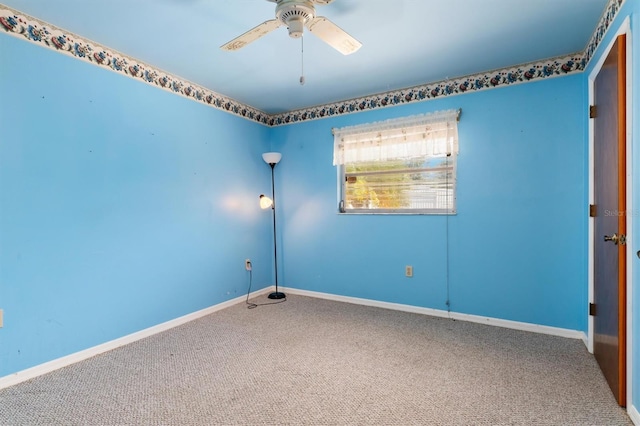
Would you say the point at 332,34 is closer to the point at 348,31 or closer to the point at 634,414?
the point at 348,31

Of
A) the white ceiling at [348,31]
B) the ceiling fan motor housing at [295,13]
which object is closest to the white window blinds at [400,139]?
the white ceiling at [348,31]

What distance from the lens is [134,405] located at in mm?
1754

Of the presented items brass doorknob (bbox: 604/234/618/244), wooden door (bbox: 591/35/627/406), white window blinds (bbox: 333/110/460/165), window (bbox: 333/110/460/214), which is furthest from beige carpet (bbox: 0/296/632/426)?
white window blinds (bbox: 333/110/460/165)

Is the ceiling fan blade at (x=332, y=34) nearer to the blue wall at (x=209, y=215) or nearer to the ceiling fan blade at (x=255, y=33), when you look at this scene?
the ceiling fan blade at (x=255, y=33)

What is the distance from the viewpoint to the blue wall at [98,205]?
1996mm

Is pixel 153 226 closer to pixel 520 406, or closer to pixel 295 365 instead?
pixel 295 365

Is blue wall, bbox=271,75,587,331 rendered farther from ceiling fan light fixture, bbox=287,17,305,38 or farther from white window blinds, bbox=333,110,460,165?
ceiling fan light fixture, bbox=287,17,305,38

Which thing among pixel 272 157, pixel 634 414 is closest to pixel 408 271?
pixel 634 414

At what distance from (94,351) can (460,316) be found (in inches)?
122

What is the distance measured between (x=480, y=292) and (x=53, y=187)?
11.6ft

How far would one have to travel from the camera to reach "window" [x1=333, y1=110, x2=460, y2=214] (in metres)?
3.09

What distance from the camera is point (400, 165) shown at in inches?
134

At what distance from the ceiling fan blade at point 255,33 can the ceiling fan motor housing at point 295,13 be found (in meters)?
0.05

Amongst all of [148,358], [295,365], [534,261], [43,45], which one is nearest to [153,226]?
[148,358]
